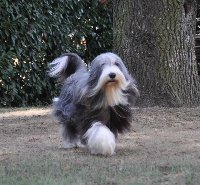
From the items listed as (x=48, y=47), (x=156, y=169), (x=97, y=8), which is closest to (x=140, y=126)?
(x=156, y=169)

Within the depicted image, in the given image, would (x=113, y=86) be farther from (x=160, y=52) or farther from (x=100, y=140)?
(x=160, y=52)

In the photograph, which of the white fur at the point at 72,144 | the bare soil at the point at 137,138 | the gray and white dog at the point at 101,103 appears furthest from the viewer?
the white fur at the point at 72,144

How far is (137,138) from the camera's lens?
362 inches

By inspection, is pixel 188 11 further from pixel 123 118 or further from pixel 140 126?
pixel 123 118

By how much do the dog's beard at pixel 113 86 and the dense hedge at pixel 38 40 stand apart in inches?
244

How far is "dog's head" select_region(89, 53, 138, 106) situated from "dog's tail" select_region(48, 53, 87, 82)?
43.7 inches

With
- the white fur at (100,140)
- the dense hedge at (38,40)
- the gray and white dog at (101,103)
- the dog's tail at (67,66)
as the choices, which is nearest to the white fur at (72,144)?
the gray and white dog at (101,103)

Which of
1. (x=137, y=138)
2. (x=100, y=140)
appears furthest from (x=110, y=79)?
(x=137, y=138)

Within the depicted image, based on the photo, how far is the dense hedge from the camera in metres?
13.7

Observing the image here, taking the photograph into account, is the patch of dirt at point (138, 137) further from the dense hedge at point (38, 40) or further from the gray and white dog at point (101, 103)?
the dense hedge at point (38, 40)

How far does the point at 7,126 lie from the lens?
10602mm

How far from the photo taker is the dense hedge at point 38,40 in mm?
13664

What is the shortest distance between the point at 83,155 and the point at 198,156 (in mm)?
1358

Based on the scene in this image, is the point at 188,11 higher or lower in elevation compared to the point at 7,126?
higher
